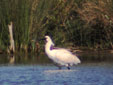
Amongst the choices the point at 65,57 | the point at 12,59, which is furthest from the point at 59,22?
the point at 65,57

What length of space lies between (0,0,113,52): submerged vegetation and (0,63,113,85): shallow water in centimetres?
365

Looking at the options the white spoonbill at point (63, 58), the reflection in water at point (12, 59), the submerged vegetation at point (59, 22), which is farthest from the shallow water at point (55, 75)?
the submerged vegetation at point (59, 22)

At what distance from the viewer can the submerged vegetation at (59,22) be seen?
53.1 ft

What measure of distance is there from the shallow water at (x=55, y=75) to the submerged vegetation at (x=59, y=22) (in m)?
3.65

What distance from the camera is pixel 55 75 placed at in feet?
36.2

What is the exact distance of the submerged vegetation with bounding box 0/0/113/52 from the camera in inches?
637

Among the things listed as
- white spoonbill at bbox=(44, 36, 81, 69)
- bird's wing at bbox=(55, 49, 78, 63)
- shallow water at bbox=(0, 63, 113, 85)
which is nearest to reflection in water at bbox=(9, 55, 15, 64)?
shallow water at bbox=(0, 63, 113, 85)

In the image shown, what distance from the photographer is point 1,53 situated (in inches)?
646

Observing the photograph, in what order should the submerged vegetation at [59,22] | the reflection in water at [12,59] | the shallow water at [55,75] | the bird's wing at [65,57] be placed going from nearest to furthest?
the shallow water at [55,75]
the bird's wing at [65,57]
the reflection in water at [12,59]
the submerged vegetation at [59,22]

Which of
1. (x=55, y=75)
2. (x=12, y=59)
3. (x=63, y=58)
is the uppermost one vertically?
(x=63, y=58)

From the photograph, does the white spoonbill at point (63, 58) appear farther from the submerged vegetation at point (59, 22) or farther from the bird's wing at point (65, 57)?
the submerged vegetation at point (59, 22)

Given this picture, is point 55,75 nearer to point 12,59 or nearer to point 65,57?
point 65,57

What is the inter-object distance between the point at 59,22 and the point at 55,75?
704 centimetres

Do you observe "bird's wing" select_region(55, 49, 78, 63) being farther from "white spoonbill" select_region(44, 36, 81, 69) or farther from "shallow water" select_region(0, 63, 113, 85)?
"shallow water" select_region(0, 63, 113, 85)
